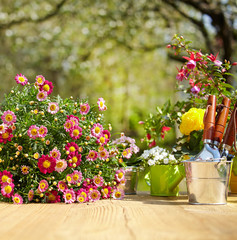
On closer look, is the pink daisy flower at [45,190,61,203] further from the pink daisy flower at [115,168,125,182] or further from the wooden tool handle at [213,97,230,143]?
the wooden tool handle at [213,97,230,143]

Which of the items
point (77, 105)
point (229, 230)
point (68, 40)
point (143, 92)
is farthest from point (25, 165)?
point (143, 92)

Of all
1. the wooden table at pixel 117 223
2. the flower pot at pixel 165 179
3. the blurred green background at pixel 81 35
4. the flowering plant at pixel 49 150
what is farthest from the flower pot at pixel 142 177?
the blurred green background at pixel 81 35

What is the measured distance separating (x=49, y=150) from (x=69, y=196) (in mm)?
130

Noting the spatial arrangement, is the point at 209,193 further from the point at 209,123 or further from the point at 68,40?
the point at 68,40

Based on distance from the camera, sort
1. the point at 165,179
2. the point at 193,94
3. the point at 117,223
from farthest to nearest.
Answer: the point at 193,94, the point at 165,179, the point at 117,223

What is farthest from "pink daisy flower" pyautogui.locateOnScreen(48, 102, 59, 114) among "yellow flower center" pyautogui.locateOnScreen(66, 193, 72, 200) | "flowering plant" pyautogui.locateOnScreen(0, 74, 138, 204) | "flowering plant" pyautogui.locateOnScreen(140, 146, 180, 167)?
"flowering plant" pyautogui.locateOnScreen(140, 146, 180, 167)

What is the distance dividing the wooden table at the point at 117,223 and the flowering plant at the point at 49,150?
126 mm

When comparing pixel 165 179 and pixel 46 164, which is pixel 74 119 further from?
pixel 165 179

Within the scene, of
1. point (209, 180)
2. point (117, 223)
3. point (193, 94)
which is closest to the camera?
point (117, 223)

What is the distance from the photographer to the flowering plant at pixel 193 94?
1097 mm

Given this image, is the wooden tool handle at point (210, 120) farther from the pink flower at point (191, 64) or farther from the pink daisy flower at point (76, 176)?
the pink daisy flower at point (76, 176)

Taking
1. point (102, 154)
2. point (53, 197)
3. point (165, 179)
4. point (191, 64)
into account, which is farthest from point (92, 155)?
point (191, 64)

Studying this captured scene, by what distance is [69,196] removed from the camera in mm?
943

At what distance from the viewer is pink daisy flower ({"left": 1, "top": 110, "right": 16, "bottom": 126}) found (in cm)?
93
